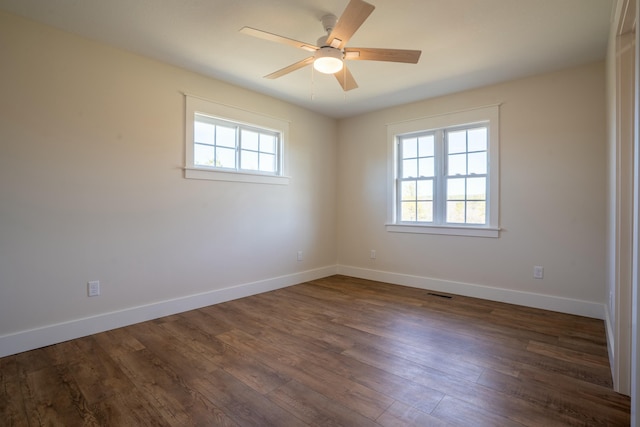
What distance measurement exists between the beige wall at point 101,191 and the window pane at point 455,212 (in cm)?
261

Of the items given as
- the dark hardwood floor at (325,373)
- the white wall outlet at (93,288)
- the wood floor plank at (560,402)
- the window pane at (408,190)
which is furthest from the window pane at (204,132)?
the wood floor plank at (560,402)

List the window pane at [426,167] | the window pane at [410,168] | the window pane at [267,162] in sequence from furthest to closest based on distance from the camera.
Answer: the window pane at [410,168] < the window pane at [426,167] < the window pane at [267,162]

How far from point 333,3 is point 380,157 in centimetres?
275

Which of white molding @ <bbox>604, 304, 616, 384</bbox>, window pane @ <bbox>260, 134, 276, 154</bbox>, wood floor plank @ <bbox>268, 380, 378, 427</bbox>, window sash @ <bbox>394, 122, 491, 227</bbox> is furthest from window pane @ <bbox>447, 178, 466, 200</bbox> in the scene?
wood floor plank @ <bbox>268, 380, 378, 427</bbox>

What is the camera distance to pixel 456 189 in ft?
13.5

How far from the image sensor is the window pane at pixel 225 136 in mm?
3738

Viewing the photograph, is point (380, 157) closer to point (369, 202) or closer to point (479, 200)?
point (369, 202)

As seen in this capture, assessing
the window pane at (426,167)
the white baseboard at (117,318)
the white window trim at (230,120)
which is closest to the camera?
the white baseboard at (117,318)

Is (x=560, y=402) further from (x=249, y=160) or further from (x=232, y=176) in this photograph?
(x=249, y=160)

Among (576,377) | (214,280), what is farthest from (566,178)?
(214,280)

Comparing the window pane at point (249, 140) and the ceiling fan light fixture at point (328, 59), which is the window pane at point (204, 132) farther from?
the ceiling fan light fixture at point (328, 59)

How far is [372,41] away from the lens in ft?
8.99

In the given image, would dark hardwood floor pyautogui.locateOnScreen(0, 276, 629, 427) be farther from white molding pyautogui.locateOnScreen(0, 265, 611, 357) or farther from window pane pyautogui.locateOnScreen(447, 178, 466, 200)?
window pane pyautogui.locateOnScreen(447, 178, 466, 200)

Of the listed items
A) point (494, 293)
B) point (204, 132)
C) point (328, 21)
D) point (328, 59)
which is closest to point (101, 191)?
point (204, 132)
